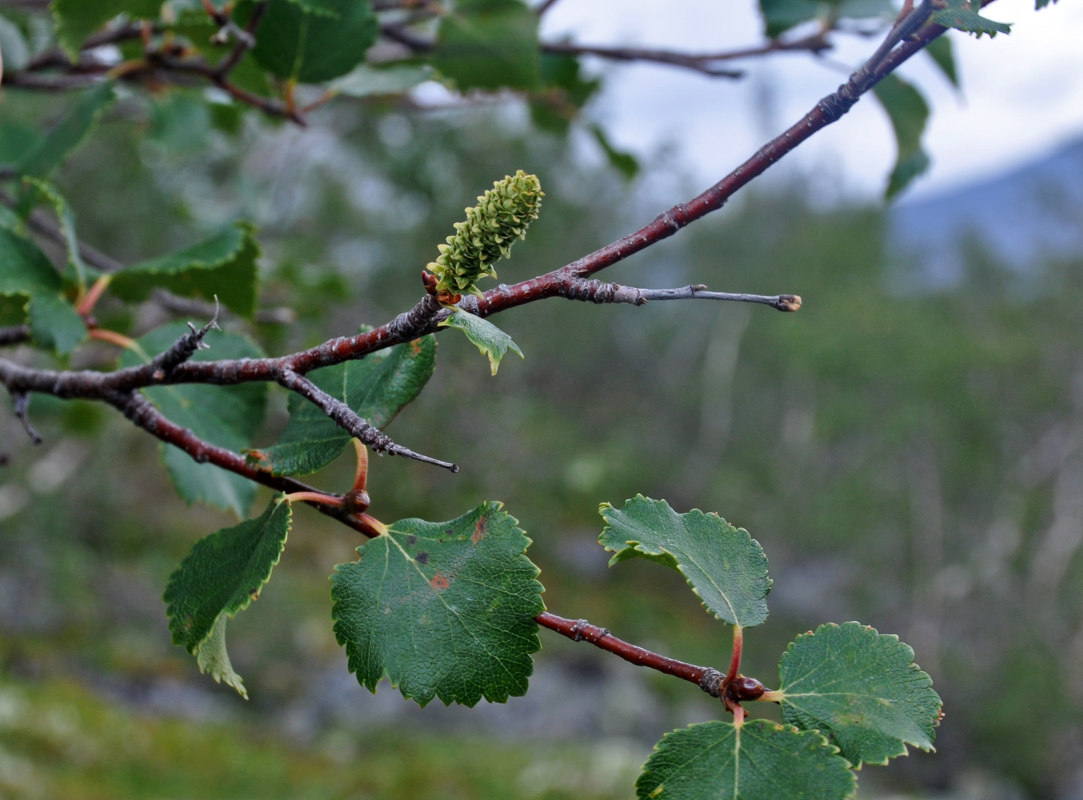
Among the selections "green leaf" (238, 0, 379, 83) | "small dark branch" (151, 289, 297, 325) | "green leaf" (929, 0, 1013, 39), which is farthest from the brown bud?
Answer: "small dark branch" (151, 289, 297, 325)

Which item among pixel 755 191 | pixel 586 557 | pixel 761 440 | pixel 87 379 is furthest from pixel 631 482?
pixel 87 379

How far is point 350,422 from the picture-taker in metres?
0.41

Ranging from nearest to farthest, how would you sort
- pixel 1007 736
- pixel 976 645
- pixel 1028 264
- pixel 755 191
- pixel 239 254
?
1. pixel 239 254
2. pixel 1007 736
3. pixel 976 645
4. pixel 1028 264
5. pixel 755 191

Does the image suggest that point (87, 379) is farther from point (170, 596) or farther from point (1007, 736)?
point (1007, 736)

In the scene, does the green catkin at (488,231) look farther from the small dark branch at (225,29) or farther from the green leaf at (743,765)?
the small dark branch at (225,29)

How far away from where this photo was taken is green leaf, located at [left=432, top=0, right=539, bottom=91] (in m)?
0.93

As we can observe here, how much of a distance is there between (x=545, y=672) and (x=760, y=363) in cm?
716

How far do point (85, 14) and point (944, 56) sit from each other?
2.82 feet

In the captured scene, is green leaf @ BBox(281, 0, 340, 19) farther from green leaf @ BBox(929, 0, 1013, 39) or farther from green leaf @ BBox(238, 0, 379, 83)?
green leaf @ BBox(929, 0, 1013, 39)

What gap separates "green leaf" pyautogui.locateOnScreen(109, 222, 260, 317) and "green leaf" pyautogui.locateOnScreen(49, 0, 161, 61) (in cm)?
21

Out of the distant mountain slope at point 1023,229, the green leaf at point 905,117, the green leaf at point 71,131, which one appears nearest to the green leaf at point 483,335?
the green leaf at point 71,131

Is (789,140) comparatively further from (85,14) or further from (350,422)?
(85,14)

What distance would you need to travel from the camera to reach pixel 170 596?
0.52m

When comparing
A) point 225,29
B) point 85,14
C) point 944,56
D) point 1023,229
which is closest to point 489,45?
point 225,29
